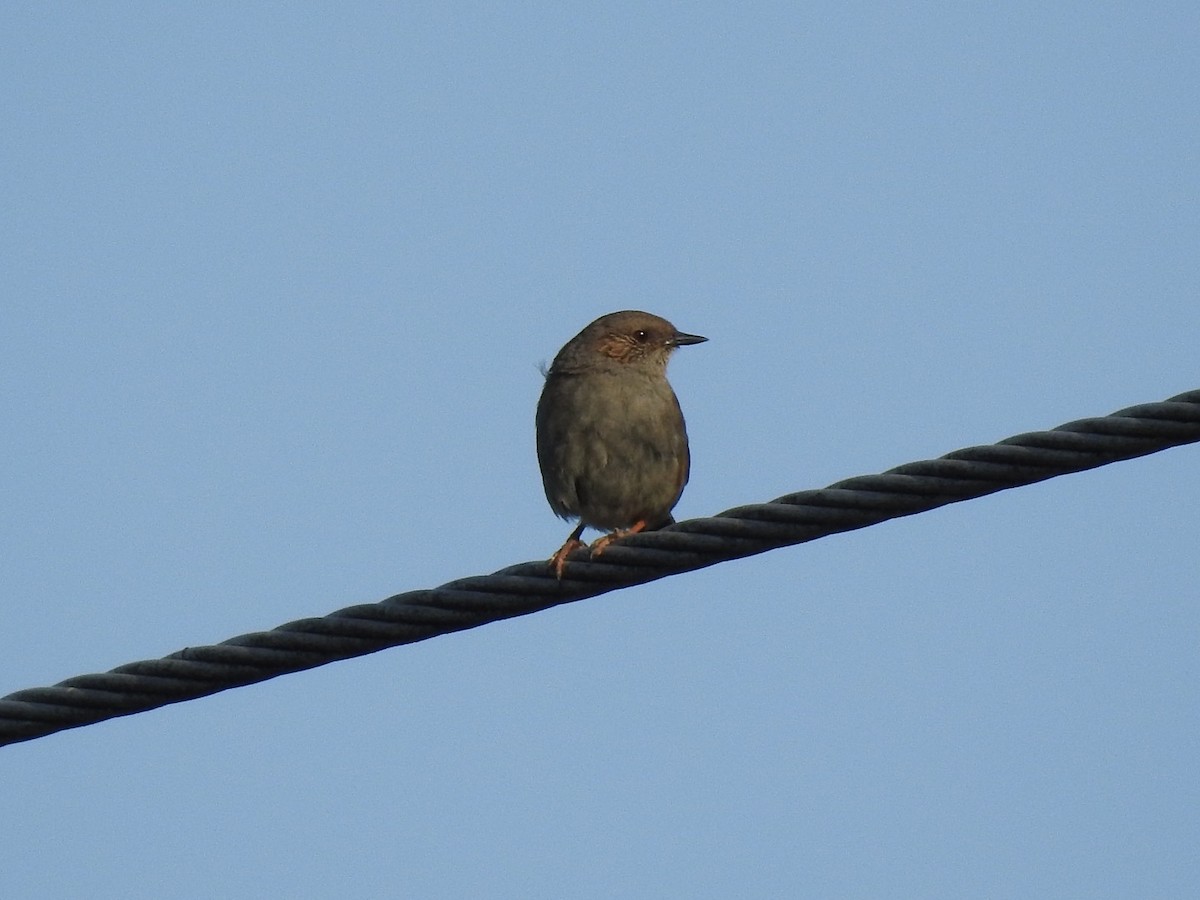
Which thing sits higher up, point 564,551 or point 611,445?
point 611,445

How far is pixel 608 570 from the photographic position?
5.52 metres

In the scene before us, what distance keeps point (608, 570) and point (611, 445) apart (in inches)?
121

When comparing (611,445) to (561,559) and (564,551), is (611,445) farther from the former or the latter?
(561,559)

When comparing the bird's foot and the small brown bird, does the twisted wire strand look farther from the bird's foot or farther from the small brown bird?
the small brown bird

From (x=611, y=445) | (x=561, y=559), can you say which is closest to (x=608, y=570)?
(x=561, y=559)

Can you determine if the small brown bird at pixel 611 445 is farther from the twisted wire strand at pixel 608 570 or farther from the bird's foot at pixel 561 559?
the twisted wire strand at pixel 608 570

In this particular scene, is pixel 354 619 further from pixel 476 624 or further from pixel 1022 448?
pixel 1022 448

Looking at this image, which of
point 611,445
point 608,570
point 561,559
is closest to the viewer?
point 608,570

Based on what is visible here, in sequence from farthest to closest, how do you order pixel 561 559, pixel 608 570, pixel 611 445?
1. pixel 611 445
2. pixel 561 559
3. pixel 608 570

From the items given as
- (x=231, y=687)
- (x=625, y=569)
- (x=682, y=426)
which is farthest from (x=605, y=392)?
(x=231, y=687)

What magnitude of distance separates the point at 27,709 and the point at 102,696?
0.68ft

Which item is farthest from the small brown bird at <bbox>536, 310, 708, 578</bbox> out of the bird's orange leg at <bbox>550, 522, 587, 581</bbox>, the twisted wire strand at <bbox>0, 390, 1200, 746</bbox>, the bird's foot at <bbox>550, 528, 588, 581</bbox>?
the twisted wire strand at <bbox>0, 390, 1200, 746</bbox>

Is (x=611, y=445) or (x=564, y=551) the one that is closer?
(x=564, y=551)

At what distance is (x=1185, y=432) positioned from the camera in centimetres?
467
